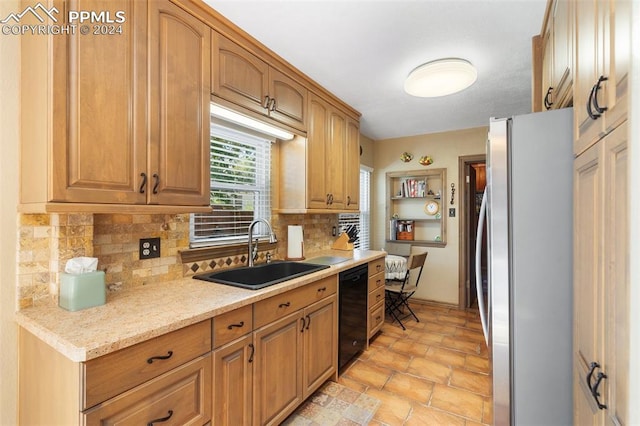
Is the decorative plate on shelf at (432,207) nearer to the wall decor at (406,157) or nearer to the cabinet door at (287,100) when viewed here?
the wall decor at (406,157)

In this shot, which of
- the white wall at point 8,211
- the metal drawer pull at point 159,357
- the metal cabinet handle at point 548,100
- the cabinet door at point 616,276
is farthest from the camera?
the metal cabinet handle at point 548,100

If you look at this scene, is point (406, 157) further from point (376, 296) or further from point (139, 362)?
point (139, 362)

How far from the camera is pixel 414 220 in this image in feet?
14.8

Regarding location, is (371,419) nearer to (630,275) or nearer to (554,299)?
(554,299)

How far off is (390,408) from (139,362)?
1.71 m

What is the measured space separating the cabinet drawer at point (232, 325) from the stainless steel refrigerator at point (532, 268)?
1203 mm

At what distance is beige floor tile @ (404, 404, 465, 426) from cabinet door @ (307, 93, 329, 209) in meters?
1.75

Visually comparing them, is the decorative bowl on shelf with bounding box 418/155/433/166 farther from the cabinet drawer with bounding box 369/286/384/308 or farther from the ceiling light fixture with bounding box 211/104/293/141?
the ceiling light fixture with bounding box 211/104/293/141

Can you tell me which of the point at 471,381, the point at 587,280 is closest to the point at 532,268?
the point at 587,280

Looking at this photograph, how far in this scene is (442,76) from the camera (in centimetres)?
222

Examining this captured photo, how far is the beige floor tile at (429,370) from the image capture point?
2.40 metres

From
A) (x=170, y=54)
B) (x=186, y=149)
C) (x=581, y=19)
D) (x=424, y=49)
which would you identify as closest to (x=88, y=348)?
(x=186, y=149)

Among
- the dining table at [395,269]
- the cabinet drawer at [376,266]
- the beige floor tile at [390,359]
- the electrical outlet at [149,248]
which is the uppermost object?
the electrical outlet at [149,248]

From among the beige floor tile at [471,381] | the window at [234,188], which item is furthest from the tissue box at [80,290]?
the beige floor tile at [471,381]
